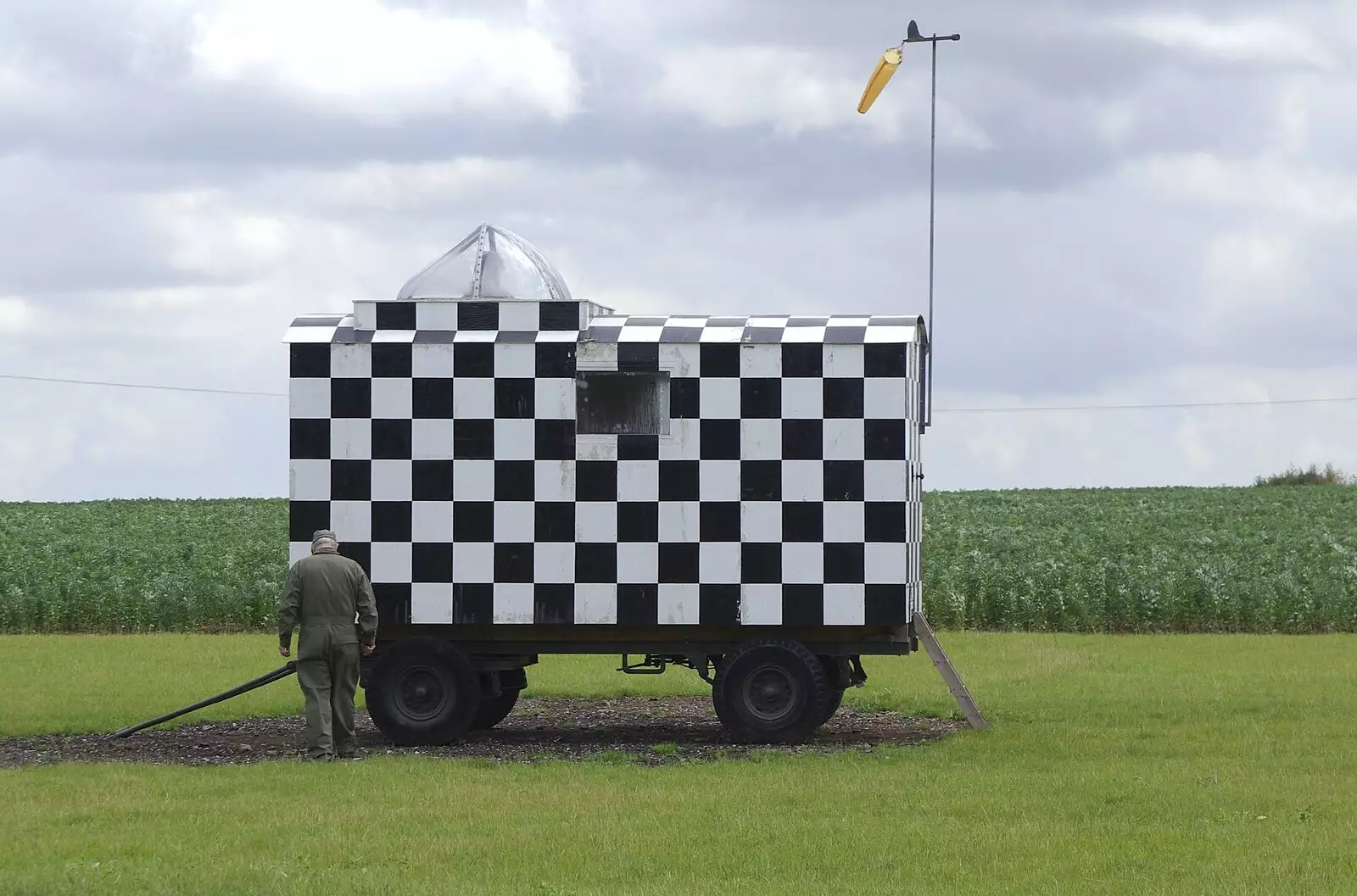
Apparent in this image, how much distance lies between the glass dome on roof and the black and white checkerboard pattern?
0.53 meters

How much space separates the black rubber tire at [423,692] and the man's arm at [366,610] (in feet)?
1.85

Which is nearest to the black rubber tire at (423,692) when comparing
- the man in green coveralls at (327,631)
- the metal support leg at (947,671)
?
the man in green coveralls at (327,631)

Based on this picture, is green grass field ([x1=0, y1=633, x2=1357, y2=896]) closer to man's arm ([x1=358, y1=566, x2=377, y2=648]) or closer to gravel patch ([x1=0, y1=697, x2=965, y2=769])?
gravel patch ([x1=0, y1=697, x2=965, y2=769])

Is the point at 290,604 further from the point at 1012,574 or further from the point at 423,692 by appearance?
the point at 1012,574

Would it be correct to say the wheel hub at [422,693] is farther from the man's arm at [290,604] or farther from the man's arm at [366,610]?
the man's arm at [290,604]

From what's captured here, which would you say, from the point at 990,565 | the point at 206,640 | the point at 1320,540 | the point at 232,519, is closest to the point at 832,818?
the point at 206,640

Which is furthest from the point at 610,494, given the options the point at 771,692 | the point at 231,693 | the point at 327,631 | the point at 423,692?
the point at 231,693

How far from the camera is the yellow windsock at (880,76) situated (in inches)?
526

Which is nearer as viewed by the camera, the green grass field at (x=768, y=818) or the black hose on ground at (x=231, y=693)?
the green grass field at (x=768, y=818)

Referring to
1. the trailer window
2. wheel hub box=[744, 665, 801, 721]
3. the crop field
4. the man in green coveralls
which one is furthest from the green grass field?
the crop field

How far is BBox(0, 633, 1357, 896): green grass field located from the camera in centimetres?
734

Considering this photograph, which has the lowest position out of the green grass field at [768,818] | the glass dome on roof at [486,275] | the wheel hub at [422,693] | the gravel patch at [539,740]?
the gravel patch at [539,740]

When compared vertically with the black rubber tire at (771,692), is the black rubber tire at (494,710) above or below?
below

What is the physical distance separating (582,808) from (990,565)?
18.8 m
